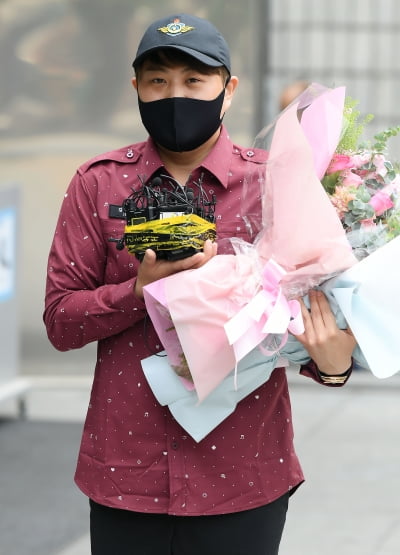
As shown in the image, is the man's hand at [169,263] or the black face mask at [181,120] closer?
the man's hand at [169,263]

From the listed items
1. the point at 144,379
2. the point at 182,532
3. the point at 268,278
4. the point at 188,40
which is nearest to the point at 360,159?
the point at 268,278

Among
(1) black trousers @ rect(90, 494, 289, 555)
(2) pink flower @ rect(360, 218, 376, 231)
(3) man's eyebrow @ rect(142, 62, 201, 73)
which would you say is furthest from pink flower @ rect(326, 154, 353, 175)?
(1) black trousers @ rect(90, 494, 289, 555)

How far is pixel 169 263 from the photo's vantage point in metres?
2.58

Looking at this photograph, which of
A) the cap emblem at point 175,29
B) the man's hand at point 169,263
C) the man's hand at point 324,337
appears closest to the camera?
the man's hand at point 169,263

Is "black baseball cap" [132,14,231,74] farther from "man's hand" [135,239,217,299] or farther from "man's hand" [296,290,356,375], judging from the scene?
"man's hand" [296,290,356,375]

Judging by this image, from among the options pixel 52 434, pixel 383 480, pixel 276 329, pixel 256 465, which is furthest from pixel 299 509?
pixel 276 329

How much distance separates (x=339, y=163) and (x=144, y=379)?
2.16ft

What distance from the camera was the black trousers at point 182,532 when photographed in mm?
2841

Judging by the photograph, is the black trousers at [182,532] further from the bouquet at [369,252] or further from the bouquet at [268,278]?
the bouquet at [369,252]

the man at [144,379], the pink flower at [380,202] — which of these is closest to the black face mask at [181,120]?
the man at [144,379]

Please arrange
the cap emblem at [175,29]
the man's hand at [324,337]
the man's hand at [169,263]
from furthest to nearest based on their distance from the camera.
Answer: the cap emblem at [175,29], the man's hand at [324,337], the man's hand at [169,263]

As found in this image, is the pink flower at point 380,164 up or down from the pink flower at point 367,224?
up

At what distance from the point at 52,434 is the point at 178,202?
174 inches

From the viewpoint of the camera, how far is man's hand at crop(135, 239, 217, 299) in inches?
101
